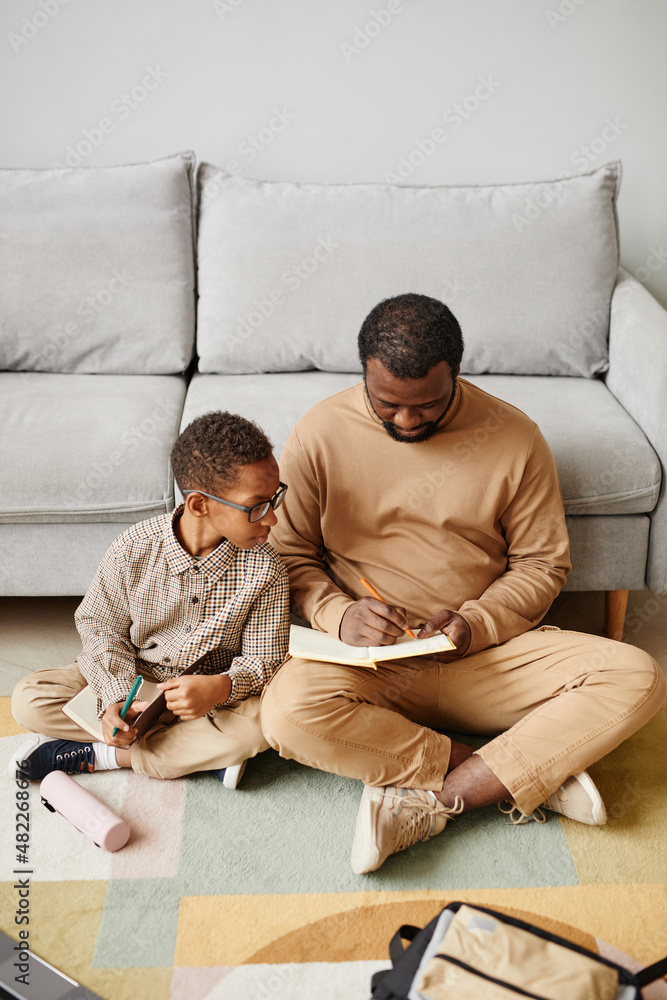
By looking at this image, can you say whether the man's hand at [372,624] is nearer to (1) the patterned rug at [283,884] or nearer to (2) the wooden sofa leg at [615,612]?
(1) the patterned rug at [283,884]

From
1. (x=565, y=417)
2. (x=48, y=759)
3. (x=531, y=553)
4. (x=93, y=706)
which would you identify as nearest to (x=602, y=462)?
(x=565, y=417)

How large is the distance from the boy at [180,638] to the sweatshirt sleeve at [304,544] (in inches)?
1.9

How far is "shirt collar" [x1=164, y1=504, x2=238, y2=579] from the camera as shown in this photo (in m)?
1.46

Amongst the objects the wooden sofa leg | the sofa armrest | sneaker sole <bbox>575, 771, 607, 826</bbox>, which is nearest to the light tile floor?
the wooden sofa leg

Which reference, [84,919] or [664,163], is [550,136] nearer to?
[664,163]

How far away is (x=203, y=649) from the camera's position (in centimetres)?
150

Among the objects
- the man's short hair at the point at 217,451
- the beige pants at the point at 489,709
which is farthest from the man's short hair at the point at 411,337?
the beige pants at the point at 489,709

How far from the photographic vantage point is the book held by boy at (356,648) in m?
1.31

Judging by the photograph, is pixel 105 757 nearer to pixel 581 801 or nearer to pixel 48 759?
pixel 48 759

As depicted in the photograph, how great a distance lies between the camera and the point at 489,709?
1.51 m

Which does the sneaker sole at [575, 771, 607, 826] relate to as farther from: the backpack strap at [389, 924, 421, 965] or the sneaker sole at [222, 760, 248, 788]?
the sneaker sole at [222, 760, 248, 788]

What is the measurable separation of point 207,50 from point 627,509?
65.1 inches

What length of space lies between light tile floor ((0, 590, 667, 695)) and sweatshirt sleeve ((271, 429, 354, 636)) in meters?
0.61

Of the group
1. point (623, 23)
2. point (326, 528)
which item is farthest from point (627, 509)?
point (623, 23)
